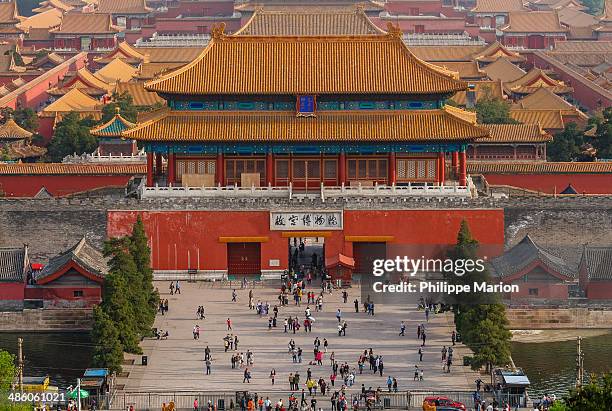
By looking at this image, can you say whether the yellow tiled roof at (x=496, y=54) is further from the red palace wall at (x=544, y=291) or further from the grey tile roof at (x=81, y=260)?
the red palace wall at (x=544, y=291)

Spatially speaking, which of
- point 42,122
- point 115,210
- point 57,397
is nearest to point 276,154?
point 115,210

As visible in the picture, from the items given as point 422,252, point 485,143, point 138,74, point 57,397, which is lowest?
point 57,397

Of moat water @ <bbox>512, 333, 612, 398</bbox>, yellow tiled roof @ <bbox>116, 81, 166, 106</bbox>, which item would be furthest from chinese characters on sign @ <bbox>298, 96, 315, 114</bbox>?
yellow tiled roof @ <bbox>116, 81, 166, 106</bbox>

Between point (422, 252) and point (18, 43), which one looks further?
point (18, 43)

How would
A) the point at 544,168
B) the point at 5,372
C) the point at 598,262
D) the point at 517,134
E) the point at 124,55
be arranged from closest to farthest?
the point at 5,372
the point at 598,262
the point at 544,168
the point at 517,134
the point at 124,55

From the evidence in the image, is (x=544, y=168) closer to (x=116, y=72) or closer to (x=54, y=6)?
(x=116, y=72)

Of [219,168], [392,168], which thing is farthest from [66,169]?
[392,168]

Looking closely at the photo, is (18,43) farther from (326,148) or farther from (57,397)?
(57,397)

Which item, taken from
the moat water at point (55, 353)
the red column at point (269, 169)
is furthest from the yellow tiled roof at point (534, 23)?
the moat water at point (55, 353)

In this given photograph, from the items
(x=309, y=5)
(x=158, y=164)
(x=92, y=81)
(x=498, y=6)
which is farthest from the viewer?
(x=498, y=6)
